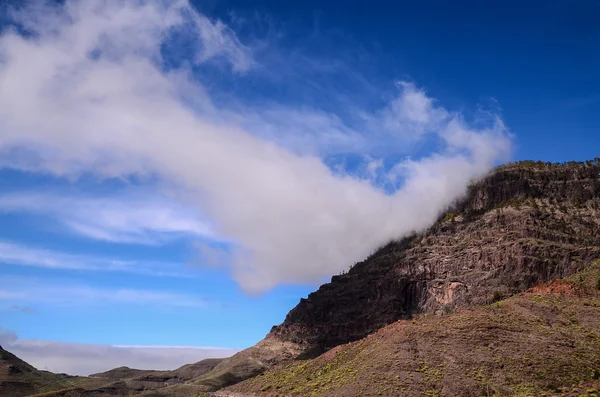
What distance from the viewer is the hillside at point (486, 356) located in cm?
7838

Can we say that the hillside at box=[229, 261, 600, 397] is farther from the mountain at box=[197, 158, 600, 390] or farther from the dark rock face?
the dark rock face

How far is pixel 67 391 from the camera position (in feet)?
584

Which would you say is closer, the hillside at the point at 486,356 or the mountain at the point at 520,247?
the hillside at the point at 486,356

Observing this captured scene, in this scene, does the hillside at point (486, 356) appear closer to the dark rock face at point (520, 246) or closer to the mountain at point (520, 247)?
the mountain at point (520, 247)

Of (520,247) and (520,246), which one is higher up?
(520,246)

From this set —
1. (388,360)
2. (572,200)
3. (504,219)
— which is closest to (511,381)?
(388,360)

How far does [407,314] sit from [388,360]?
368ft

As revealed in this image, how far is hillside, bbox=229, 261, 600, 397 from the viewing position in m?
78.4

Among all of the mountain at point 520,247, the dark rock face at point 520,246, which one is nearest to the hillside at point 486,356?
the mountain at point 520,247

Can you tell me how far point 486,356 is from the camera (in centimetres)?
8506

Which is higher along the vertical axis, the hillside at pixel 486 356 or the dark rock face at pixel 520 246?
the dark rock face at pixel 520 246

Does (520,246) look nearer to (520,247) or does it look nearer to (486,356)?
(520,247)

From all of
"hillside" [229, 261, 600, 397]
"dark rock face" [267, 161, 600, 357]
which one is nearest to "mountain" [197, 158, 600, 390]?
"dark rock face" [267, 161, 600, 357]

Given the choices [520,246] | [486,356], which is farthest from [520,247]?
[486,356]
